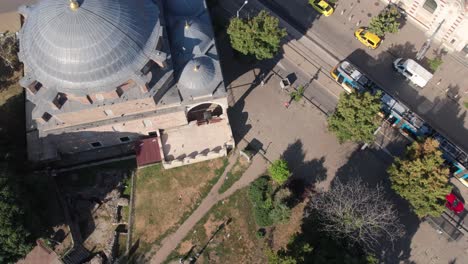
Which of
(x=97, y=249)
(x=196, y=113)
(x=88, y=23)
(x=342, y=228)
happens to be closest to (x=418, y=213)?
(x=342, y=228)

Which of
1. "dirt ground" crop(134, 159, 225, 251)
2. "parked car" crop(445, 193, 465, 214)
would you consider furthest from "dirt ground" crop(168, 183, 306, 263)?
"parked car" crop(445, 193, 465, 214)

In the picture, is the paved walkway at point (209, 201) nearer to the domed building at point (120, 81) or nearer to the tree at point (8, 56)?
the domed building at point (120, 81)

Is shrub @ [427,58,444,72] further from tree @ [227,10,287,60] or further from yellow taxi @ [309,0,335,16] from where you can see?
tree @ [227,10,287,60]

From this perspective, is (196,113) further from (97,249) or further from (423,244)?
(423,244)

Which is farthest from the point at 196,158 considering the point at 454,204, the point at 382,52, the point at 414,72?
the point at 454,204

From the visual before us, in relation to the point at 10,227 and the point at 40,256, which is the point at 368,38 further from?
the point at 40,256
